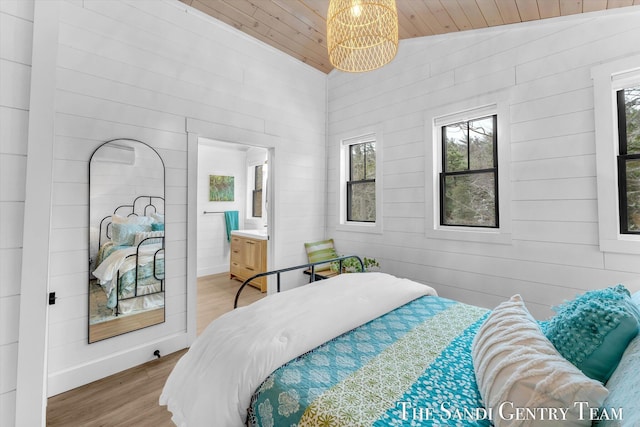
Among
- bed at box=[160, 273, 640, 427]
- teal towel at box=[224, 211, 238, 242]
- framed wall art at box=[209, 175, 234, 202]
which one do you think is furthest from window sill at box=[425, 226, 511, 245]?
framed wall art at box=[209, 175, 234, 202]

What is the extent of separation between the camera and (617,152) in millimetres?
1944

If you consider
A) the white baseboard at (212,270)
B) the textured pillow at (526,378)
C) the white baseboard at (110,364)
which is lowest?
the white baseboard at (110,364)

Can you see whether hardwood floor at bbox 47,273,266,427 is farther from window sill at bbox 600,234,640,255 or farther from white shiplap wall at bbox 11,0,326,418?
window sill at bbox 600,234,640,255

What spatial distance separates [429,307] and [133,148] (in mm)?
2593

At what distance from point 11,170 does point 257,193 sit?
15.3ft

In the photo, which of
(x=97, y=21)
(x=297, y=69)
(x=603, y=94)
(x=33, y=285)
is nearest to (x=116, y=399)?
(x=33, y=285)

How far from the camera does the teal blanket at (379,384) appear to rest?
0.88 metres

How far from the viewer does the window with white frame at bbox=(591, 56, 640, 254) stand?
1.91 metres

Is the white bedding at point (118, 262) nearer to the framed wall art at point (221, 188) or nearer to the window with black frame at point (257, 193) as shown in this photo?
the framed wall art at point (221, 188)

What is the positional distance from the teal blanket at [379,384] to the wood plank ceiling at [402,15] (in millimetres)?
2415

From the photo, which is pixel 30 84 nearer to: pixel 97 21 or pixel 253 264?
pixel 97 21

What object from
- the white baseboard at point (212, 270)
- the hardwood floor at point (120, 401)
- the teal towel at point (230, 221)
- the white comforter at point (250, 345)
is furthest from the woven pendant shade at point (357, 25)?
the white baseboard at point (212, 270)

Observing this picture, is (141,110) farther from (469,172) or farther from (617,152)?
(617,152)

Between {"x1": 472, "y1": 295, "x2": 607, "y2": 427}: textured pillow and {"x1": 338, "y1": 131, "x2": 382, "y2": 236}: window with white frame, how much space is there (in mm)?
2291
